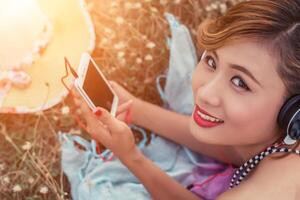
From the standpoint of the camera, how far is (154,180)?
163 centimetres

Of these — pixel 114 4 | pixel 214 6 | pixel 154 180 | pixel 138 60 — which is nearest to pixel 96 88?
pixel 154 180

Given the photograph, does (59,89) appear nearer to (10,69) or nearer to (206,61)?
(10,69)

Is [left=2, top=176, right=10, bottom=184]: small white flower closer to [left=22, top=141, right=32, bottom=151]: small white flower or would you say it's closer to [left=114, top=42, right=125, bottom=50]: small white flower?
[left=22, top=141, right=32, bottom=151]: small white flower

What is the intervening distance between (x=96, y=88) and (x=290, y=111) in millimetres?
556

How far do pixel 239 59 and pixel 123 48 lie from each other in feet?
2.85

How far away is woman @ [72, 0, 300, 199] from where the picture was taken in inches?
50.4

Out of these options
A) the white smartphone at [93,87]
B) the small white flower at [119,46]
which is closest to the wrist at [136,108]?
the white smartphone at [93,87]

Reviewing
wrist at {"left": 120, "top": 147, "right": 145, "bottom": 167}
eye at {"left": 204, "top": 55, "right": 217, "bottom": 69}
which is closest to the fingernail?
wrist at {"left": 120, "top": 147, "right": 145, "bottom": 167}

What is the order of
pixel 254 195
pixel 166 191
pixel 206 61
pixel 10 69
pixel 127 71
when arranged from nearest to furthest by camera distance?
pixel 254 195 < pixel 206 61 < pixel 166 191 < pixel 10 69 < pixel 127 71

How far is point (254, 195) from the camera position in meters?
1.30

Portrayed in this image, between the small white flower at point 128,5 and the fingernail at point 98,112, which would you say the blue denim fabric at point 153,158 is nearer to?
the small white flower at point 128,5

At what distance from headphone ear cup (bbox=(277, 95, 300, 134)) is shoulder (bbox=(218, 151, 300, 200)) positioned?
9cm

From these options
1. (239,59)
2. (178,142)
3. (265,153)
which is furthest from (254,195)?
(178,142)

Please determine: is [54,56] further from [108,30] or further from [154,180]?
[154,180]
